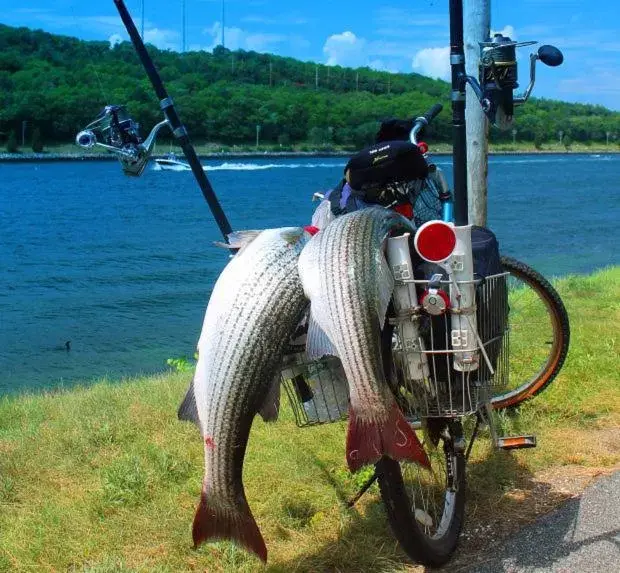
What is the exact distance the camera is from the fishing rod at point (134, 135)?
4215mm

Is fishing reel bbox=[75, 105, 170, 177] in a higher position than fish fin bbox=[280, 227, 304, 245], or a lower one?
higher

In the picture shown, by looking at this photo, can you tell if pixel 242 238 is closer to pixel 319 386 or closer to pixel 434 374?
pixel 319 386

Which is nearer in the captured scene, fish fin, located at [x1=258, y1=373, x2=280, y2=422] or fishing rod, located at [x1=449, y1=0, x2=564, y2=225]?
fish fin, located at [x1=258, y1=373, x2=280, y2=422]

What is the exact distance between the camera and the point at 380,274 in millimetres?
2910

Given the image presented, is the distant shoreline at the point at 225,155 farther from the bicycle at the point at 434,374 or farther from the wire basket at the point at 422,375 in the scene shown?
the wire basket at the point at 422,375

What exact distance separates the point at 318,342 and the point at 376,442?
400 millimetres

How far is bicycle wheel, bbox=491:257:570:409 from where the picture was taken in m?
5.07

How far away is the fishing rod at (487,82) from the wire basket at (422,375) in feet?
1.70

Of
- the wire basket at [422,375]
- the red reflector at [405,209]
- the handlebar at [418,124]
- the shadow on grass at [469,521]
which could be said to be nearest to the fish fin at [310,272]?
the wire basket at [422,375]

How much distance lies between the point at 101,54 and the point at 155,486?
25.4 ft

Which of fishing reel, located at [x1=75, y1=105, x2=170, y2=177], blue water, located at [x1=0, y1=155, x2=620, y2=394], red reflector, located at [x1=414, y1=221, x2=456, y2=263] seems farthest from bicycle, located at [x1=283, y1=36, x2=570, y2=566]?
blue water, located at [x1=0, y1=155, x2=620, y2=394]

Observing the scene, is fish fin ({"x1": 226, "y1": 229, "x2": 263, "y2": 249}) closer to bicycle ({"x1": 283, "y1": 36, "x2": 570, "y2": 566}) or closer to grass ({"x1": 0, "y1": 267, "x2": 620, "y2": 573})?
bicycle ({"x1": 283, "y1": 36, "x2": 570, "y2": 566})

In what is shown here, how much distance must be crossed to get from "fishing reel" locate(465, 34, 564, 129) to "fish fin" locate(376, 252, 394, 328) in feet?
3.39

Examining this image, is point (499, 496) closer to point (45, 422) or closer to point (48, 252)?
point (45, 422)
